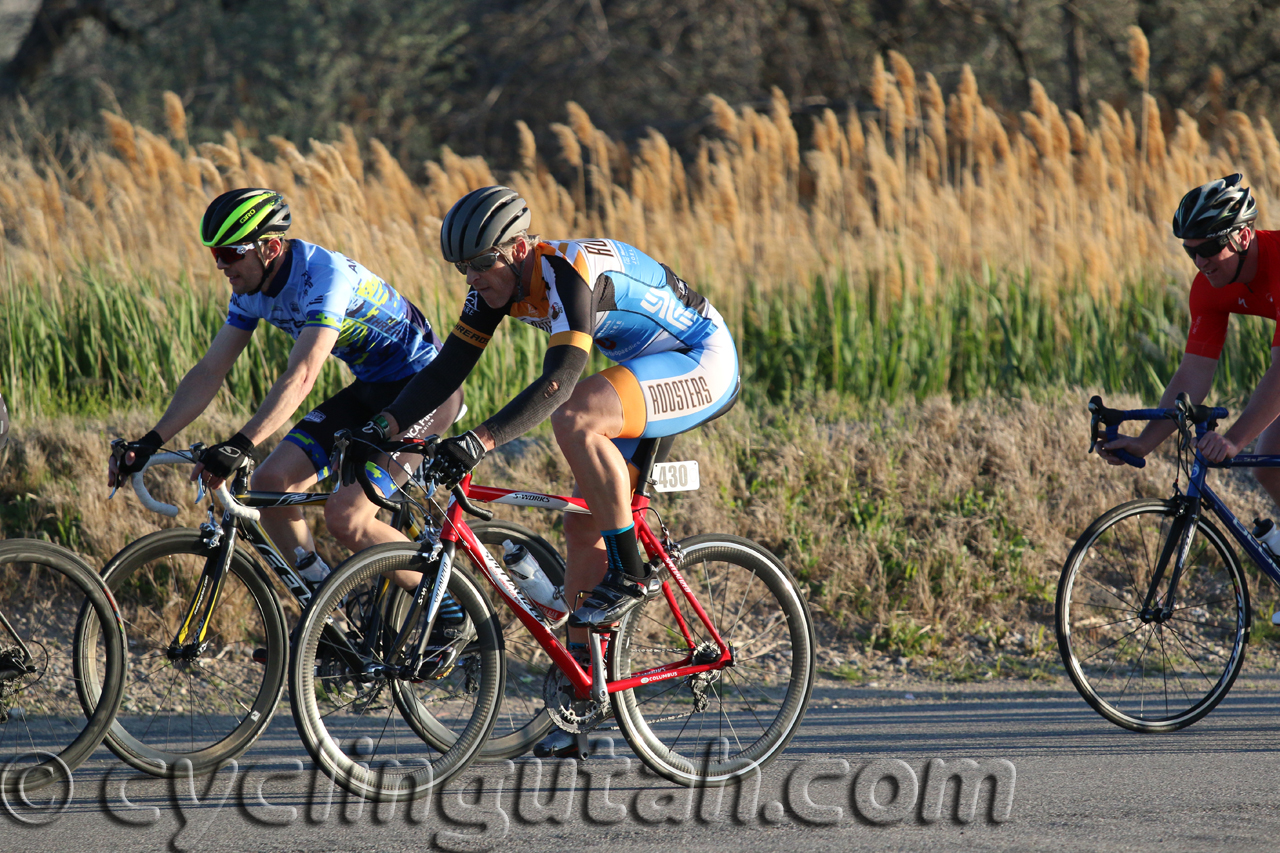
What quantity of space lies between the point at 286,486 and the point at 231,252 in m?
0.92

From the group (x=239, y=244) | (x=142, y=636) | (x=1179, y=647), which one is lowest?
(x=1179, y=647)

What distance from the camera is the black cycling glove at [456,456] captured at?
3904 millimetres

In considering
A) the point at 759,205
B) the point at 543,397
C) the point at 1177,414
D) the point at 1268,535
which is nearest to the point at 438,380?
the point at 543,397

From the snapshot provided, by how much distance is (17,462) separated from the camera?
650cm

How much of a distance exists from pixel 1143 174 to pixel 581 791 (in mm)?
7923

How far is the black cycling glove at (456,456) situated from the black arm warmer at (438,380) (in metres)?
0.53

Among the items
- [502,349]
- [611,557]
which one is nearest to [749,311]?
[502,349]

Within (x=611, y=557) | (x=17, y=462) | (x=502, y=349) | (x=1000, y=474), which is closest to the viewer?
(x=611, y=557)

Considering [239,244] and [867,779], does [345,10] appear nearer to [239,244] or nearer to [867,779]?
[239,244]

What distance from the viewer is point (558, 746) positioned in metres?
4.57

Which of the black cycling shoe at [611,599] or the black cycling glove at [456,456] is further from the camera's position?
the black cycling shoe at [611,599]

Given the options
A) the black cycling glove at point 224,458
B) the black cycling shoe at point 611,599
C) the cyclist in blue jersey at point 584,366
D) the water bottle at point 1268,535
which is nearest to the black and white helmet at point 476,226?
the cyclist in blue jersey at point 584,366

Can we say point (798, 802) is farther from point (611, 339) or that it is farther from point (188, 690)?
point (188, 690)

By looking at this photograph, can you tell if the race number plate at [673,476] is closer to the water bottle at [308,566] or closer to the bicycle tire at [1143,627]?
the water bottle at [308,566]
